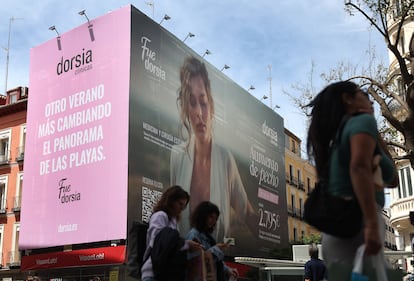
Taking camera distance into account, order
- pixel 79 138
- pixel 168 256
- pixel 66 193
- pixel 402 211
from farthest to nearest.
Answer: pixel 402 211, pixel 79 138, pixel 66 193, pixel 168 256

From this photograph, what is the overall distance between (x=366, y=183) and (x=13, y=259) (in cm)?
3304

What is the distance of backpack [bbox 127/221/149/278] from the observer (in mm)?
5078

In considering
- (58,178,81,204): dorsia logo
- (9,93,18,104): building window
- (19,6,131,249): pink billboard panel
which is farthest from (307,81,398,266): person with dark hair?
(9,93,18,104): building window

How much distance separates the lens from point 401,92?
21.2 m

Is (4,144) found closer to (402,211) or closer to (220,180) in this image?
(220,180)

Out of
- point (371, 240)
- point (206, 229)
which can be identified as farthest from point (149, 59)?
point (371, 240)

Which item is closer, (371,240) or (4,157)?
(371,240)

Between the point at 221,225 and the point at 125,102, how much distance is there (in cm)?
1024

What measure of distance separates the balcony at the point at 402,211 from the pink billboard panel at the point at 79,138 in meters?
14.7

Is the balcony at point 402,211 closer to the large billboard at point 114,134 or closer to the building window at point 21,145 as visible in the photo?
the large billboard at point 114,134

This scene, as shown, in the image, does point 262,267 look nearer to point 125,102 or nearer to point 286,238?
point 125,102

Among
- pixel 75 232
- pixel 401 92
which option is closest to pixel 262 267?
pixel 75 232

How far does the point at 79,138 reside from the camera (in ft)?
92.9

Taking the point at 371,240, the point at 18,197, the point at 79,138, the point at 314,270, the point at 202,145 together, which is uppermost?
the point at 202,145
